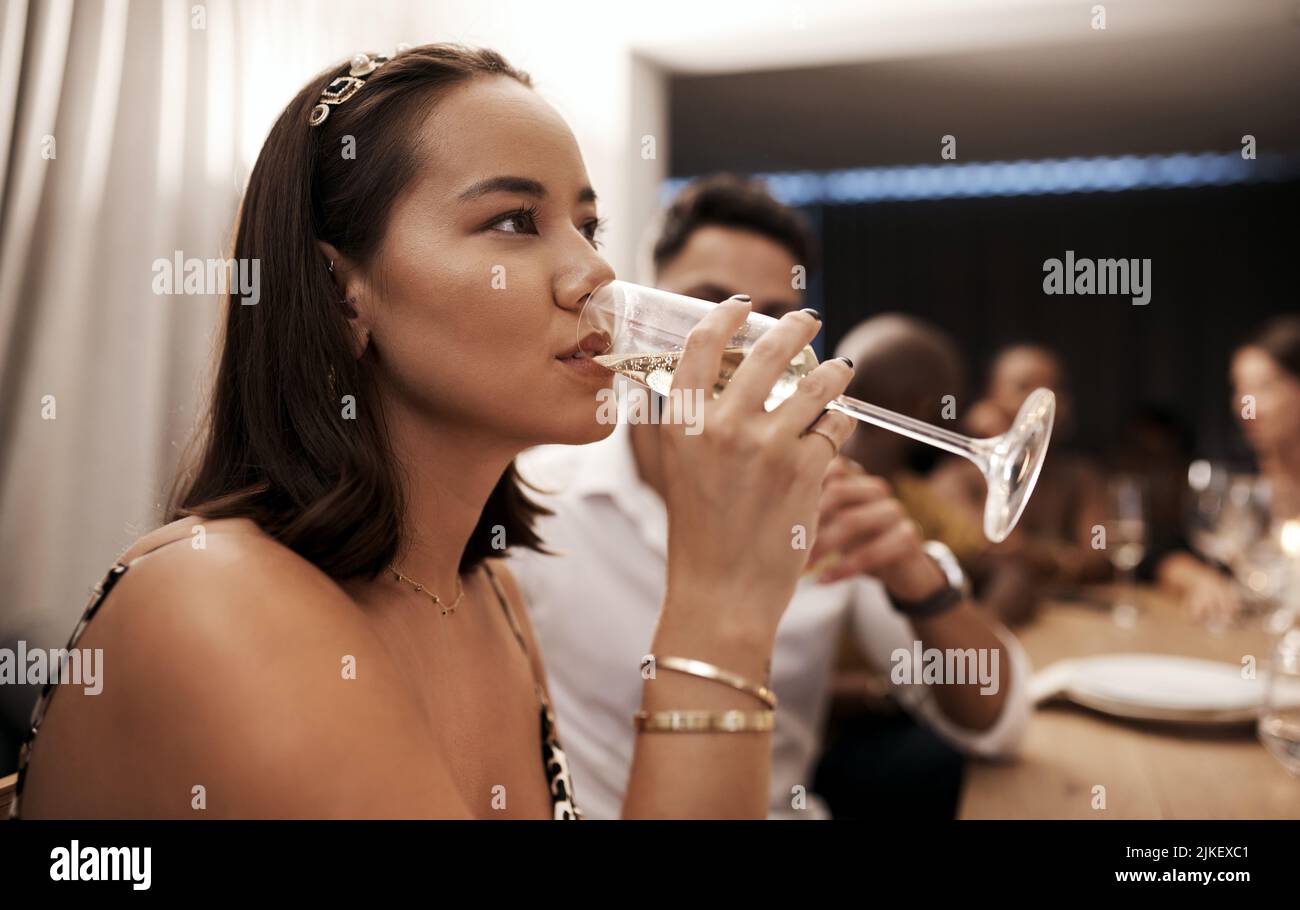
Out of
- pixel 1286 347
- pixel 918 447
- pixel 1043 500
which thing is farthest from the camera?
pixel 1043 500

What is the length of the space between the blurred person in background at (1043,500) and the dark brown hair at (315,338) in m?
2.30

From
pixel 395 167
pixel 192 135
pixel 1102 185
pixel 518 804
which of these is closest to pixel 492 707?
pixel 518 804

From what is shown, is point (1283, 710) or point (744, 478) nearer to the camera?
point (744, 478)

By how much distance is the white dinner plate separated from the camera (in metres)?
1.71

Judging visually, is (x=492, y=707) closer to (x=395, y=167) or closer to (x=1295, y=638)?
(x=395, y=167)

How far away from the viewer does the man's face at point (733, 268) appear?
1.98m

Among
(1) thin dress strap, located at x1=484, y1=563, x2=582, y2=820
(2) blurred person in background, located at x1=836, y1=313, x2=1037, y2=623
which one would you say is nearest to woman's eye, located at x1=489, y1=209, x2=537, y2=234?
(1) thin dress strap, located at x1=484, y1=563, x2=582, y2=820

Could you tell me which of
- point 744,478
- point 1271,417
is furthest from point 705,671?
point 1271,417

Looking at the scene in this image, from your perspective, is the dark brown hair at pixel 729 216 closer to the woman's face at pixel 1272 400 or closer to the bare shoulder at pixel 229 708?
the bare shoulder at pixel 229 708

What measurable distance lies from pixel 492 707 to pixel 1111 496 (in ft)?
8.19

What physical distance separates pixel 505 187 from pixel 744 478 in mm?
385

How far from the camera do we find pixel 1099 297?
397 inches

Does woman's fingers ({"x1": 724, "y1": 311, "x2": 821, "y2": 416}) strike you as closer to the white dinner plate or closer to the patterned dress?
the patterned dress

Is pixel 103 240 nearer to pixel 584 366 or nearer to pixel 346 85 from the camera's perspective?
pixel 346 85
